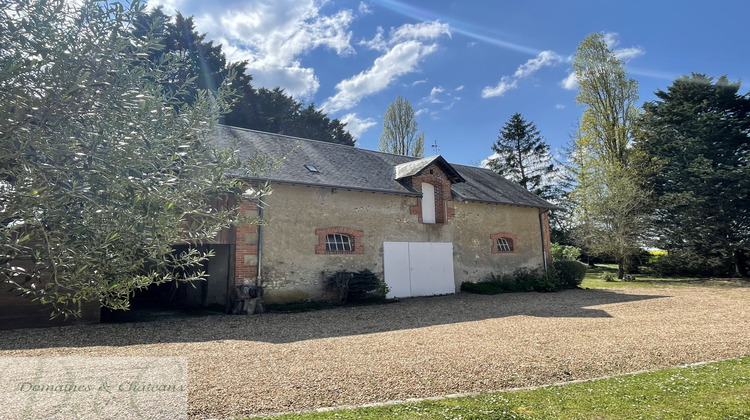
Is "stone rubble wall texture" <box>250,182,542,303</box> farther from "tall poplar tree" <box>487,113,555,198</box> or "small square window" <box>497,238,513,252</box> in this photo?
"tall poplar tree" <box>487,113,555,198</box>

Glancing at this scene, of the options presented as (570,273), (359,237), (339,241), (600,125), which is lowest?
(570,273)

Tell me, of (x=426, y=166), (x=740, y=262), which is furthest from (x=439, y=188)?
(x=740, y=262)

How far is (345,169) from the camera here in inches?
519

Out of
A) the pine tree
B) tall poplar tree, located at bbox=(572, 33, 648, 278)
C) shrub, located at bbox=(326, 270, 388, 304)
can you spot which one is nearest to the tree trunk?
the pine tree

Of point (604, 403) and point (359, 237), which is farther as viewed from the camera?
point (359, 237)

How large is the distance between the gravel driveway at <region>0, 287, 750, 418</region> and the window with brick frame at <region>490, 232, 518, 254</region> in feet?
15.6

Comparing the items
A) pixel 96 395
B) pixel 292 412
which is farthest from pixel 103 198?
pixel 96 395

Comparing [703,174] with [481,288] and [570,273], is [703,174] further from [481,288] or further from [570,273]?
[481,288]

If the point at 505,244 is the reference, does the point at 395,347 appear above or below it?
below

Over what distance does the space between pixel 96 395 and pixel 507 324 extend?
6960 mm

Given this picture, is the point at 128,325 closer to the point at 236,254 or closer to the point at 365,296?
the point at 236,254

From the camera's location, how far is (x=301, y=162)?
40.5 feet

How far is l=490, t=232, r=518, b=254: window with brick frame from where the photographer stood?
15.2 meters

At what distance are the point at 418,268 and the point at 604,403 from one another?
9.41m
